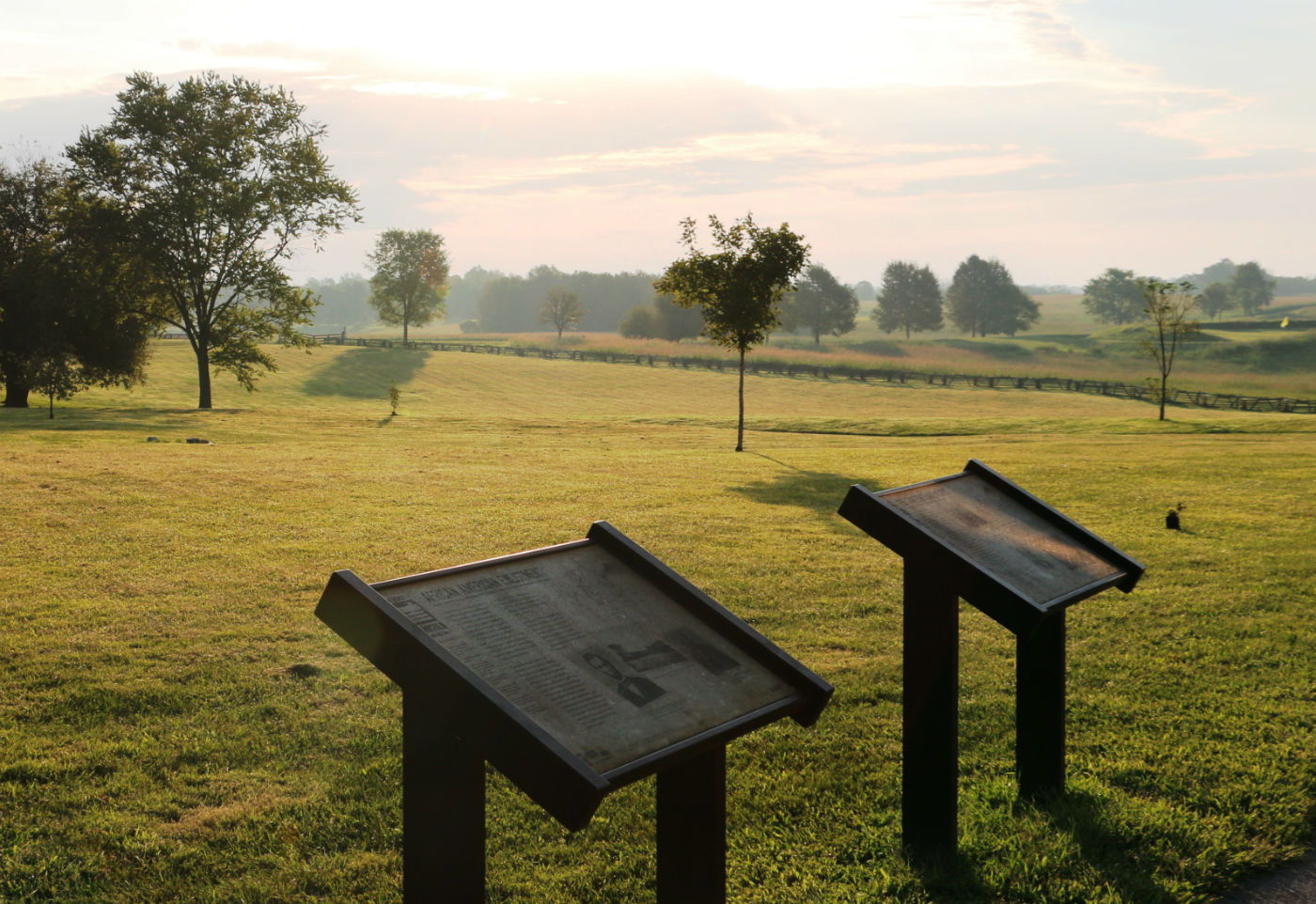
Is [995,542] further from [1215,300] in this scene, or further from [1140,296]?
[1215,300]

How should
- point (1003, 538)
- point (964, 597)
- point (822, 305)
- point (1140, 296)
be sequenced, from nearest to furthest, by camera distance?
point (964, 597), point (1003, 538), point (822, 305), point (1140, 296)

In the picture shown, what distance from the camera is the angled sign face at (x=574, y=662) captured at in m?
3.12

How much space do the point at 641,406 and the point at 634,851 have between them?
167ft

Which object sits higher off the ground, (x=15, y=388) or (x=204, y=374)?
(x=204, y=374)

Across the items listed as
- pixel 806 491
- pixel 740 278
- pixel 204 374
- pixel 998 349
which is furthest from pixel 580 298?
pixel 806 491

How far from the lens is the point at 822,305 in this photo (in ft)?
397

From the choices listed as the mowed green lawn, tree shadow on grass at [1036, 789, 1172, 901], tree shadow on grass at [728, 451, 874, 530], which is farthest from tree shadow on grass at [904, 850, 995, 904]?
tree shadow on grass at [728, 451, 874, 530]

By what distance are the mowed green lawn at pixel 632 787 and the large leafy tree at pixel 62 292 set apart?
66.6 ft

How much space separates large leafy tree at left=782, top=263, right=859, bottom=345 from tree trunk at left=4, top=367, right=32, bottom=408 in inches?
3630

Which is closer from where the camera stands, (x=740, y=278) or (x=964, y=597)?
(x=964, y=597)

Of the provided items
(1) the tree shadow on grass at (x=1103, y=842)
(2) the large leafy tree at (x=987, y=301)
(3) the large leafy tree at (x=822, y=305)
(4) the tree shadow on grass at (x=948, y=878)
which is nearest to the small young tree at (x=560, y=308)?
(3) the large leafy tree at (x=822, y=305)

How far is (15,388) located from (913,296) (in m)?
114

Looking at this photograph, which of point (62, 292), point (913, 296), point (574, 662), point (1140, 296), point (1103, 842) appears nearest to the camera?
point (574, 662)

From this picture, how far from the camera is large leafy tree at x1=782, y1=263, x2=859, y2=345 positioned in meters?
120
